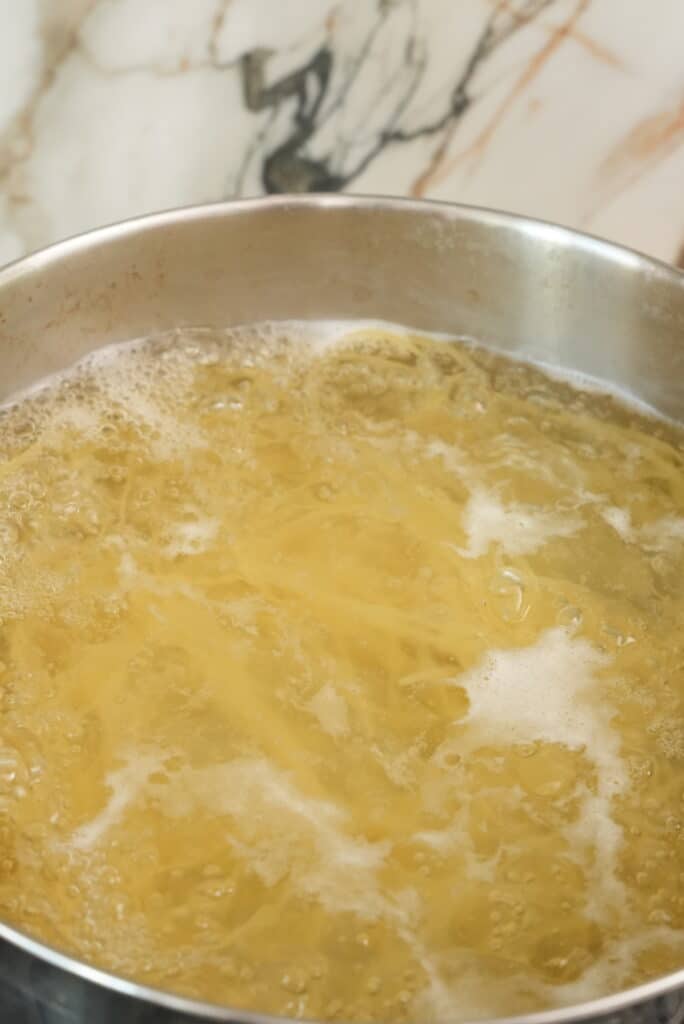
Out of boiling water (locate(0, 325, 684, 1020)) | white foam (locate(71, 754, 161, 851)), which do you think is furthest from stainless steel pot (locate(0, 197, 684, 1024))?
white foam (locate(71, 754, 161, 851))

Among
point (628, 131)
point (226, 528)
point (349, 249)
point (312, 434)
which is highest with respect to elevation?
point (628, 131)

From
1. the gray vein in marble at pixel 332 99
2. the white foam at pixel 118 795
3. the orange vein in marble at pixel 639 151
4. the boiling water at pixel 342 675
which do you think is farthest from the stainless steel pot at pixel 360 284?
the white foam at pixel 118 795

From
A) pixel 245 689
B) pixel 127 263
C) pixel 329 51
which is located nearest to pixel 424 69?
pixel 329 51

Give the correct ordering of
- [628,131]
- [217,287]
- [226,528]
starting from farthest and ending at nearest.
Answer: [628,131] → [217,287] → [226,528]

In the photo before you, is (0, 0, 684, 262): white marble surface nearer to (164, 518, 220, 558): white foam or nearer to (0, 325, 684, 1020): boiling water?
(0, 325, 684, 1020): boiling water

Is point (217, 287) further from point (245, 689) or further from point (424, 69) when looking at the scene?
point (245, 689)

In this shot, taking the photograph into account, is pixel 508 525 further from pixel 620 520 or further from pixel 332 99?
pixel 332 99

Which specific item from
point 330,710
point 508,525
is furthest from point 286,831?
point 508,525
